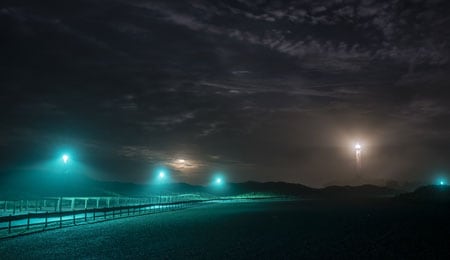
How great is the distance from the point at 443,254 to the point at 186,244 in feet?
40.3

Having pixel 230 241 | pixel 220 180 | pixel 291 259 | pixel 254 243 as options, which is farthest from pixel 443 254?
pixel 220 180

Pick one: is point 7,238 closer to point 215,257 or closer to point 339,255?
point 215,257

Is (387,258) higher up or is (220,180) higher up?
(220,180)

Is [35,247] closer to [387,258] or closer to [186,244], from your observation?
[186,244]

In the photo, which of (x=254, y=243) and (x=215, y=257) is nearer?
(x=215, y=257)

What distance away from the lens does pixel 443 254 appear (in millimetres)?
19906

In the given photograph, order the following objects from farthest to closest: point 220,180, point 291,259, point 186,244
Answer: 1. point 220,180
2. point 186,244
3. point 291,259

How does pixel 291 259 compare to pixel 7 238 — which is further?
pixel 7 238

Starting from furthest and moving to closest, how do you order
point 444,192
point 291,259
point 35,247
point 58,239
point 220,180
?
1. point 444,192
2. point 220,180
3. point 58,239
4. point 35,247
5. point 291,259

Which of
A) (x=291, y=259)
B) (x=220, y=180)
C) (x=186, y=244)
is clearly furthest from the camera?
(x=220, y=180)

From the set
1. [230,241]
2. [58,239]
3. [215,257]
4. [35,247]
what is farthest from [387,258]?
[58,239]

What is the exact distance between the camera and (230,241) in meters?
25.9

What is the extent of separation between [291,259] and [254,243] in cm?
659

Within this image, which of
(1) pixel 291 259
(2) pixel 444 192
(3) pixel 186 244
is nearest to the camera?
(1) pixel 291 259
